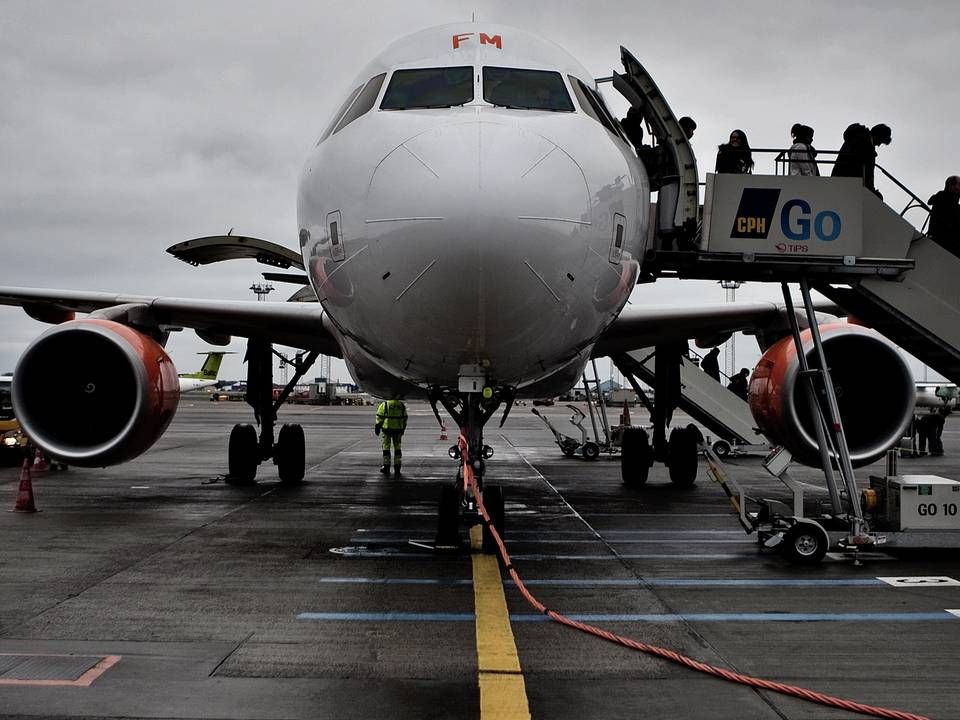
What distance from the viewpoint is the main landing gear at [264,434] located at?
1360 cm

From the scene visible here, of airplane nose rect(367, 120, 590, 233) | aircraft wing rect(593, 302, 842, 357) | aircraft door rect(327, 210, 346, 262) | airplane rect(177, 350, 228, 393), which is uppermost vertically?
airplane nose rect(367, 120, 590, 233)

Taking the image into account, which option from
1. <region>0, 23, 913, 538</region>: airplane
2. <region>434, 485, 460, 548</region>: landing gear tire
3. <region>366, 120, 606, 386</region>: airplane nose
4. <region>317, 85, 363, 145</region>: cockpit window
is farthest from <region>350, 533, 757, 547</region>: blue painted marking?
<region>317, 85, 363, 145</region>: cockpit window

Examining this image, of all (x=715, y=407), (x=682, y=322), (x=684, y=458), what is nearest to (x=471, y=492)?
(x=682, y=322)

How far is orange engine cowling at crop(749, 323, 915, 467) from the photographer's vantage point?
9.09m

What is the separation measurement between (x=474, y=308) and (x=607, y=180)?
1.23 m

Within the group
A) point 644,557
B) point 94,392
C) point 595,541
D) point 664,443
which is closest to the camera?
point 644,557

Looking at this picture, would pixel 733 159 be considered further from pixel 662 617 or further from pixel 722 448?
pixel 722 448

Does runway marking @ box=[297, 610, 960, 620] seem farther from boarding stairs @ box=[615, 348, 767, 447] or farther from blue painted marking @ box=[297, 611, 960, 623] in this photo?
boarding stairs @ box=[615, 348, 767, 447]

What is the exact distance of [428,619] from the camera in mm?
5332

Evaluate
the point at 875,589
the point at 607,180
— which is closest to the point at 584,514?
the point at 875,589

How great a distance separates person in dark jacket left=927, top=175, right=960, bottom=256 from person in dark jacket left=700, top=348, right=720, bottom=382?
29.2ft

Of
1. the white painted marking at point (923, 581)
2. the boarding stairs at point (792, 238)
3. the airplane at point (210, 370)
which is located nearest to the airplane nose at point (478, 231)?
the boarding stairs at point (792, 238)

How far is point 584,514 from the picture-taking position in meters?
10.6

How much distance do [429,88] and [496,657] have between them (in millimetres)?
3688
